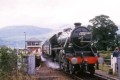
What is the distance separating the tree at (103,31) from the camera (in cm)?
7856

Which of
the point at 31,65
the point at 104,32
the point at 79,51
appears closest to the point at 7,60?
the point at 31,65

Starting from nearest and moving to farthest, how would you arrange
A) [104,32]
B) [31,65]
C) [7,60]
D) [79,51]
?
[7,60] → [31,65] → [79,51] → [104,32]

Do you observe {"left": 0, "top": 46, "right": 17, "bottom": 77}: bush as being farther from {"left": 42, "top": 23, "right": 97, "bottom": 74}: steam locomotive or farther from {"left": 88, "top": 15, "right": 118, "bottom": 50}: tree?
{"left": 88, "top": 15, "right": 118, "bottom": 50}: tree

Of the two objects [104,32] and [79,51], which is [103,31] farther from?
[79,51]

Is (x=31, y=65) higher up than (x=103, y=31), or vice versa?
(x=103, y=31)

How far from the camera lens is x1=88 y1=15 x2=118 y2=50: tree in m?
78.6

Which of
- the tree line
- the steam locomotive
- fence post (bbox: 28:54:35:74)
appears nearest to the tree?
the tree line

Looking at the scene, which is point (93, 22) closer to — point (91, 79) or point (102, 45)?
point (102, 45)

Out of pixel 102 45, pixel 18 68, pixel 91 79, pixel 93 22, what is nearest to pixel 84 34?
pixel 91 79

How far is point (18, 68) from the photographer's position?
19125 mm

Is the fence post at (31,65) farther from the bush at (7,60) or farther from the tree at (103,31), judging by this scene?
the tree at (103,31)

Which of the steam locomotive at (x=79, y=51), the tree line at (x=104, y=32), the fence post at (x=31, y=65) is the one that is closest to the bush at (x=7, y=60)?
the fence post at (x=31, y=65)

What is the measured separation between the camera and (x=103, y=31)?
82625 mm

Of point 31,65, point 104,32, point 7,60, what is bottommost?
point 31,65
